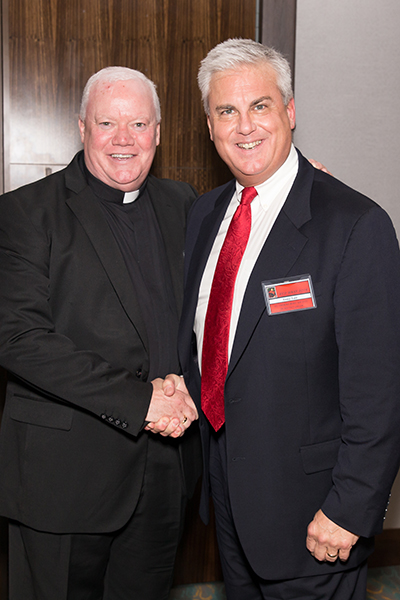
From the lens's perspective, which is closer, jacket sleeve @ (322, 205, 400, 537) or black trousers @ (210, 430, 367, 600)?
jacket sleeve @ (322, 205, 400, 537)

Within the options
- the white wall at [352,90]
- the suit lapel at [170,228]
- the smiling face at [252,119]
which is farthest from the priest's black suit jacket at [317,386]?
the white wall at [352,90]

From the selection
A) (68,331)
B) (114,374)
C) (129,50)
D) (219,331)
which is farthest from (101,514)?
(129,50)

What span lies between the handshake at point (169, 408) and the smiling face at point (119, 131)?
29.2 inches

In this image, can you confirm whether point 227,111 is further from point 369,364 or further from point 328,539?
point 328,539

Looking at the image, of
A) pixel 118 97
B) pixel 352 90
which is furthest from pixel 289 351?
pixel 352 90

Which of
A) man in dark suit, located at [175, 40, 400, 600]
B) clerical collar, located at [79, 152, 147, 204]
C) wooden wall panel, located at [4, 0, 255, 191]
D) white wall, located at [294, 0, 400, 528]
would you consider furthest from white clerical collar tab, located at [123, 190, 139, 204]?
white wall, located at [294, 0, 400, 528]

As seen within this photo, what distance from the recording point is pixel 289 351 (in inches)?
59.7

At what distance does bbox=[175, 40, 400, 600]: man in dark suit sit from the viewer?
1.43m

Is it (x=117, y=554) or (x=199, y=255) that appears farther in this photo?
(x=117, y=554)

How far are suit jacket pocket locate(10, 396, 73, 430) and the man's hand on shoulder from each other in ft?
2.77

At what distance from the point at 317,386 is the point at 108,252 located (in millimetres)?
827

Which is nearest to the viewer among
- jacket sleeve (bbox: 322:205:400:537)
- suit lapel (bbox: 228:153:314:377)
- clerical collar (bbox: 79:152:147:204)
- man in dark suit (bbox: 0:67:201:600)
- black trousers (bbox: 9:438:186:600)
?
jacket sleeve (bbox: 322:205:400:537)

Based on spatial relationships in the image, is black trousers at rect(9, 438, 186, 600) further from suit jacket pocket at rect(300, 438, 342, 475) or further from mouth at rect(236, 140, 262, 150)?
mouth at rect(236, 140, 262, 150)

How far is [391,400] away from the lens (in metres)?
1.43
